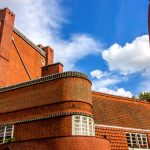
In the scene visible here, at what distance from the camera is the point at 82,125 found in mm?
20219

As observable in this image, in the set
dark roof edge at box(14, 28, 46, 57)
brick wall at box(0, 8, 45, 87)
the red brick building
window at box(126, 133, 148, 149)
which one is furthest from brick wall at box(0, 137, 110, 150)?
dark roof edge at box(14, 28, 46, 57)

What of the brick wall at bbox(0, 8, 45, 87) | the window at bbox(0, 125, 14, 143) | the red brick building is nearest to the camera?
the red brick building

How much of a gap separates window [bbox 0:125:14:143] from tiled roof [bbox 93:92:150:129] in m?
7.84

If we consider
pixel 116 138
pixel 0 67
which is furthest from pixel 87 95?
pixel 0 67

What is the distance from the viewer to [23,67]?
112 feet

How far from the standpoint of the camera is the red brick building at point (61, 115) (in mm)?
19609

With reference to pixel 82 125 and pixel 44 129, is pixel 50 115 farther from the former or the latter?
pixel 82 125

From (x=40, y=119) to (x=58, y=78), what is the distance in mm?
3596

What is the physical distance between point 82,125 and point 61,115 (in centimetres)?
174

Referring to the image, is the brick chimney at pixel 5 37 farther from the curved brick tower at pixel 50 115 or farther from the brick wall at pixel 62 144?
the brick wall at pixel 62 144

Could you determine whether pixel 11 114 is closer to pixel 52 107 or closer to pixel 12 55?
pixel 52 107

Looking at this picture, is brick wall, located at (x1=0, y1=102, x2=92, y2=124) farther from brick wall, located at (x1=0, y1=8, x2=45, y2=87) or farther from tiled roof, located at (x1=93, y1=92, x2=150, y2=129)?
brick wall, located at (x1=0, y1=8, x2=45, y2=87)

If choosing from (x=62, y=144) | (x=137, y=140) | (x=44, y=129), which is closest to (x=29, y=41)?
(x=44, y=129)

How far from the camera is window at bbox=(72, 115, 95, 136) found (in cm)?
1991
